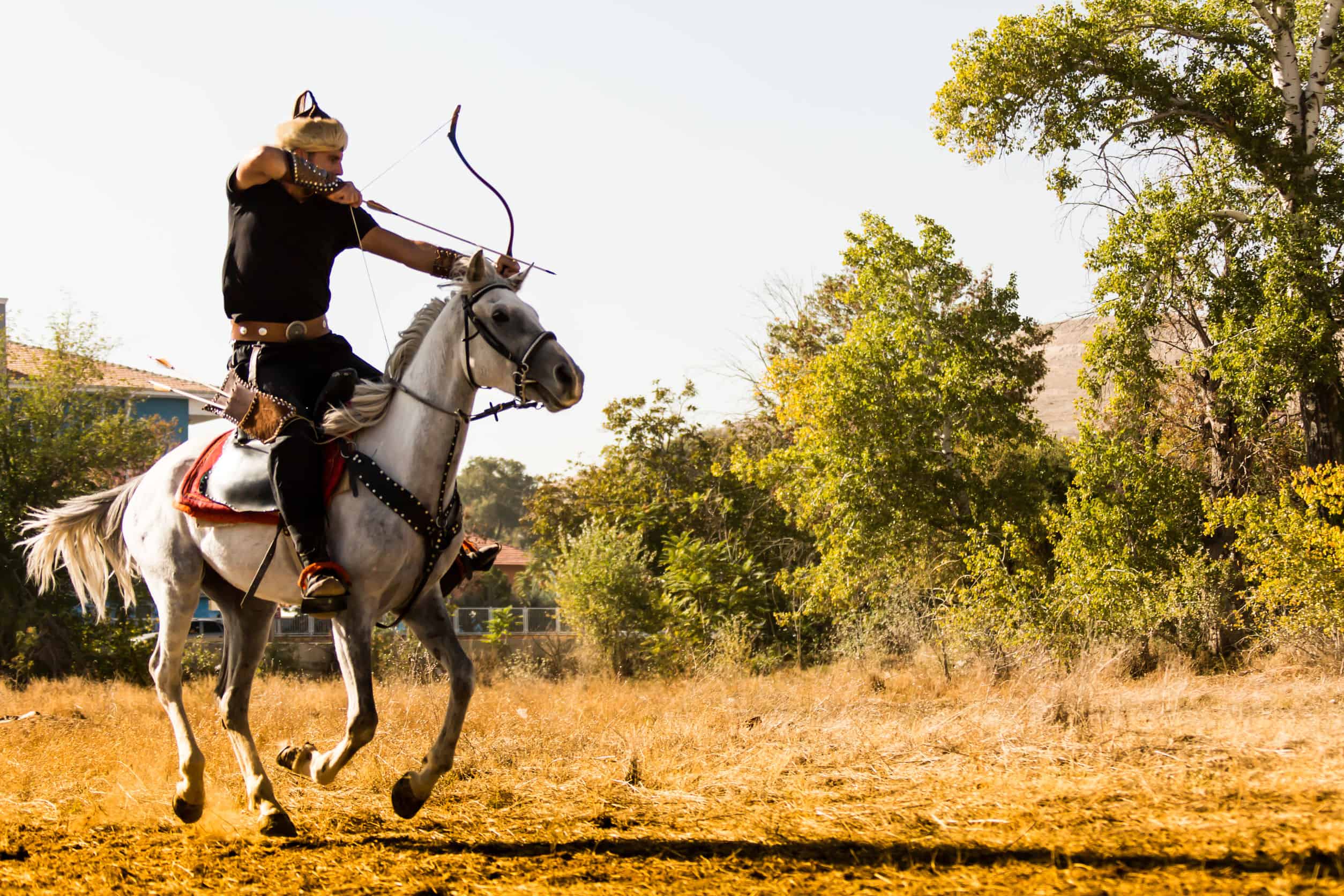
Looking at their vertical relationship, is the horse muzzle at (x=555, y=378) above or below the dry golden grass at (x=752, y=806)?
above

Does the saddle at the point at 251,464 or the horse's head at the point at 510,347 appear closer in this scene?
the horse's head at the point at 510,347

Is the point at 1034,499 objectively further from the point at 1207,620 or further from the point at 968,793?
the point at 968,793

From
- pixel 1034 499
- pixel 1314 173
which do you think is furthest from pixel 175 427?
pixel 1314 173

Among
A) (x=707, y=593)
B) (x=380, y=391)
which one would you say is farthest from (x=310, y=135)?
(x=707, y=593)

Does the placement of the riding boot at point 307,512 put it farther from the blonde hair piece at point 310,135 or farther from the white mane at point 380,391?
the blonde hair piece at point 310,135

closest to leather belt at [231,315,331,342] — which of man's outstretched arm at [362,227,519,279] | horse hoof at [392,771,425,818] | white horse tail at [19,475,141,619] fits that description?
man's outstretched arm at [362,227,519,279]

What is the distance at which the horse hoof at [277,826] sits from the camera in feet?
18.5

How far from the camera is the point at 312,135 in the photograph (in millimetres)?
6039

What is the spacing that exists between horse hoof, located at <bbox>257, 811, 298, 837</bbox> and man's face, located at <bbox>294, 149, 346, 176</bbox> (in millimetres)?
3292

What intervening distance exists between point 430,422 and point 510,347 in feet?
2.07

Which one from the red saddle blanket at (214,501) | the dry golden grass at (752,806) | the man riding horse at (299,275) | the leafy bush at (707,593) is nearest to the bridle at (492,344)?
the man riding horse at (299,275)

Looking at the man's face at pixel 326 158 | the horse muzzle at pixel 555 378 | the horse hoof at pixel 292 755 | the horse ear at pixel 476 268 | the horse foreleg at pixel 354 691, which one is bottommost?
the horse hoof at pixel 292 755

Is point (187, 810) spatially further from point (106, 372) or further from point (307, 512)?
point (106, 372)

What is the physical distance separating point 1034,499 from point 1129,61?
24.1ft
